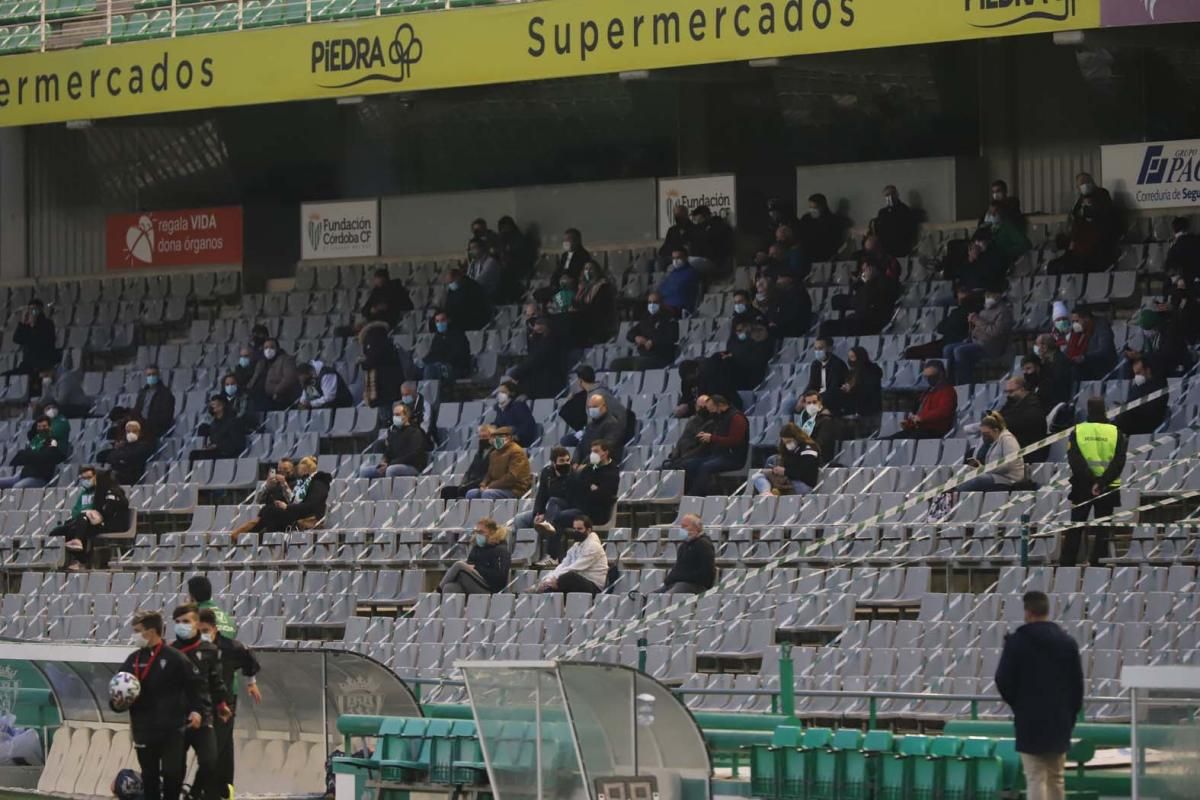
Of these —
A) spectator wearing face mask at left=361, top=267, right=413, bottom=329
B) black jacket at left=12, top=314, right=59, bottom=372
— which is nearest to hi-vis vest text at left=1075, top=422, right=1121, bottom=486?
spectator wearing face mask at left=361, top=267, right=413, bottom=329

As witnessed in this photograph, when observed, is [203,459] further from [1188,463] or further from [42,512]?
[1188,463]

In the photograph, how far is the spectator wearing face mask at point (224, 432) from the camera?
934 inches

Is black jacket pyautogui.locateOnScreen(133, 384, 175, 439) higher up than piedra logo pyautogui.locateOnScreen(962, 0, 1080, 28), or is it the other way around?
piedra logo pyautogui.locateOnScreen(962, 0, 1080, 28)

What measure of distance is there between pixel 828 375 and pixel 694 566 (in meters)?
3.16

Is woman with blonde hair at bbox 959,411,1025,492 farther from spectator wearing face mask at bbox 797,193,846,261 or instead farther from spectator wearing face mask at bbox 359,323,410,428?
spectator wearing face mask at bbox 359,323,410,428

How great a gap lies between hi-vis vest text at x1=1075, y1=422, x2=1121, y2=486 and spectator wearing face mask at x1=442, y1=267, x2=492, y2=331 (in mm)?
8886

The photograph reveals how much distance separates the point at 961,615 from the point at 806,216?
763cm

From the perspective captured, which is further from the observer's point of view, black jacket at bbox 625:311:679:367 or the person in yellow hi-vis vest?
black jacket at bbox 625:311:679:367

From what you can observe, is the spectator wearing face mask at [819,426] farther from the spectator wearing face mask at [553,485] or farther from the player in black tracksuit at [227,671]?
the player in black tracksuit at [227,671]

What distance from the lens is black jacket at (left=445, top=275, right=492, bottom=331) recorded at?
24094 mm

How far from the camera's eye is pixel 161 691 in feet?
42.0

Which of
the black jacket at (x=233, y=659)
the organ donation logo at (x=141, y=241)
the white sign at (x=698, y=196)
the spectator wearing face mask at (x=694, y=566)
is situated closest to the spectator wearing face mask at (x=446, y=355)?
the white sign at (x=698, y=196)

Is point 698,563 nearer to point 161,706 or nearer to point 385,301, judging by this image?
point 161,706

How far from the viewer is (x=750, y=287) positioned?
2303 centimetres
